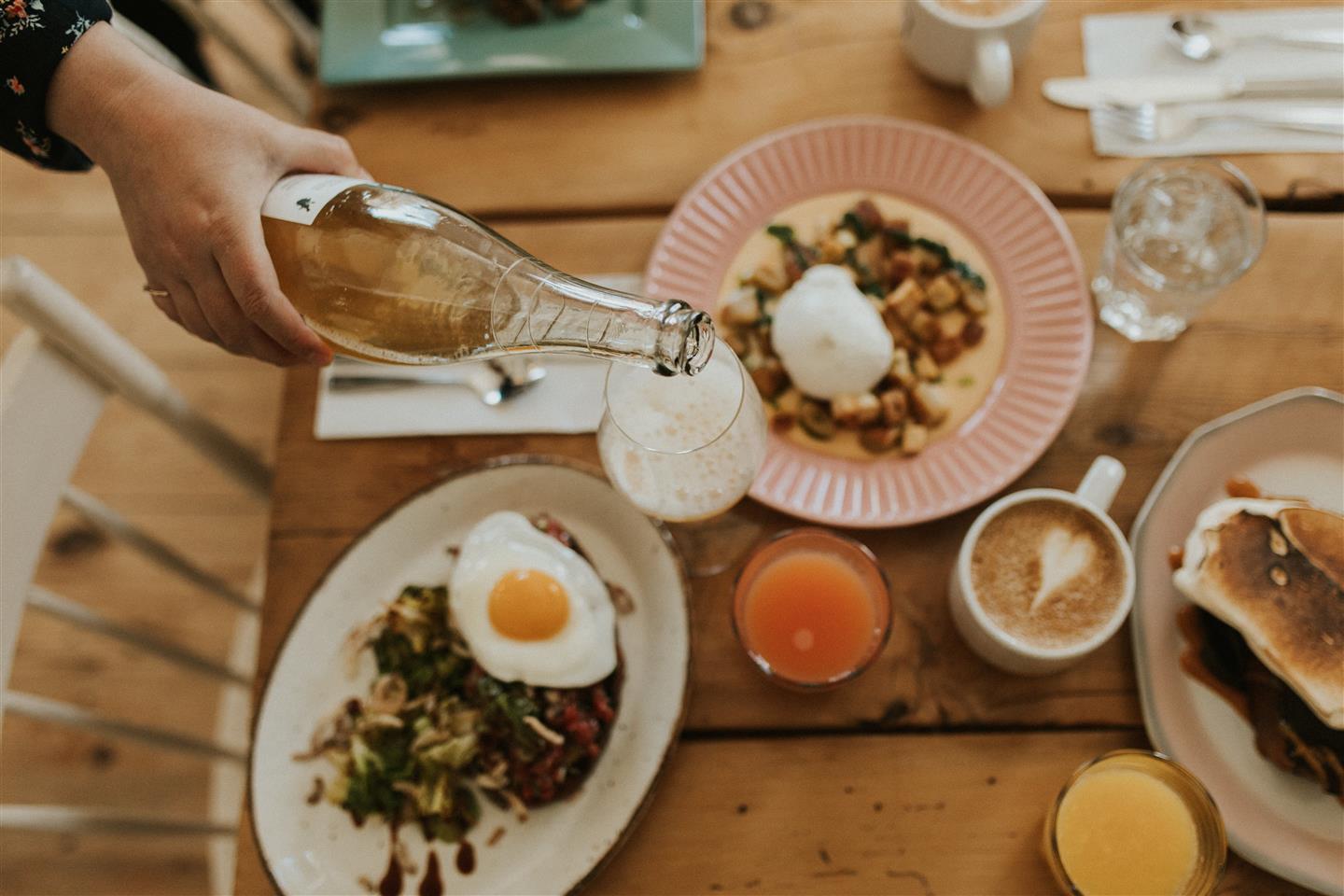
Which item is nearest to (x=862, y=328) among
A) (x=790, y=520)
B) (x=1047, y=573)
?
(x=790, y=520)

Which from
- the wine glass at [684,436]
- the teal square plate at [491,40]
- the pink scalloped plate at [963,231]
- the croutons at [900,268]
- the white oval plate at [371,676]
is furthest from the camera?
the teal square plate at [491,40]

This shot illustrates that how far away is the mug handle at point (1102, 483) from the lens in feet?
3.61

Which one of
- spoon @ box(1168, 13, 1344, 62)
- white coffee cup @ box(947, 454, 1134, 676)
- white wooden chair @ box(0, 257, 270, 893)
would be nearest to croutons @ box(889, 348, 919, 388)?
white coffee cup @ box(947, 454, 1134, 676)

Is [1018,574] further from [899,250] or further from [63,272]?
[63,272]

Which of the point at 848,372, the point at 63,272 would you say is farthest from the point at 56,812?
the point at 63,272

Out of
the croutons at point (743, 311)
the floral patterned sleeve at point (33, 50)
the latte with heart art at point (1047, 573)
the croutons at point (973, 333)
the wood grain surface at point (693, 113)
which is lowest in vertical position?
the latte with heart art at point (1047, 573)

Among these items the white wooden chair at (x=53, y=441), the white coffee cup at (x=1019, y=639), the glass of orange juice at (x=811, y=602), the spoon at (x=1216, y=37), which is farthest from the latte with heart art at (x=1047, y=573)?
the white wooden chair at (x=53, y=441)

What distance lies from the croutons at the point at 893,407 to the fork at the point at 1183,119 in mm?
535

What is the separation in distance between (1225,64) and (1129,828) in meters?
1.07

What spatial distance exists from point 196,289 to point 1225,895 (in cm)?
134

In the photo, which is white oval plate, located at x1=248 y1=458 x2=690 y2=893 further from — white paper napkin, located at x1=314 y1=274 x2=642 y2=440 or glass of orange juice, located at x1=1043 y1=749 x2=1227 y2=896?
glass of orange juice, located at x1=1043 y1=749 x2=1227 y2=896

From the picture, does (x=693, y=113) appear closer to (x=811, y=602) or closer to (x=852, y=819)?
(x=811, y=602)

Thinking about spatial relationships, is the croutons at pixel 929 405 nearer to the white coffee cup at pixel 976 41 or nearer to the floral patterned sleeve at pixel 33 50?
the white coffee cup at pixel 976 41

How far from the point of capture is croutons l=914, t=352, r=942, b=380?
124cm
